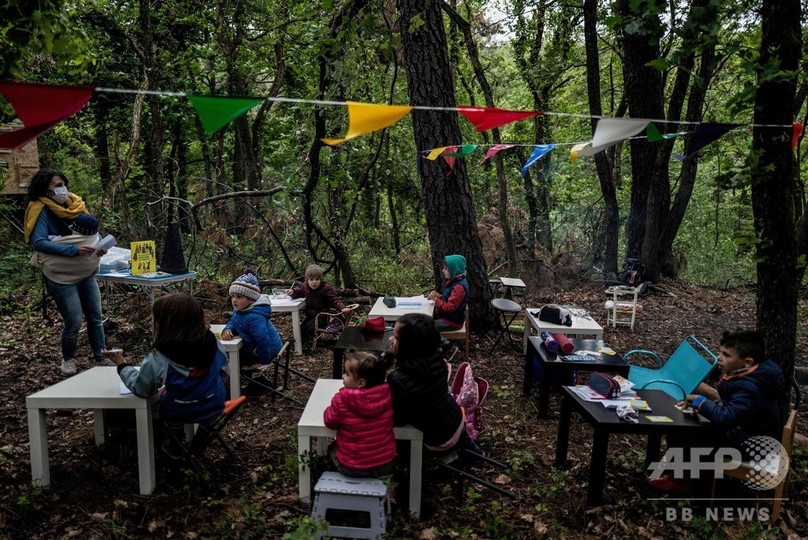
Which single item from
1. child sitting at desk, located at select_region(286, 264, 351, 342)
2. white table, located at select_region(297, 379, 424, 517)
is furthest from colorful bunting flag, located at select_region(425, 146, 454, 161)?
white table, located at select_region(297, 379, 424, 517)

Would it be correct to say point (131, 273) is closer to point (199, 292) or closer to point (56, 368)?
point (56, 368)

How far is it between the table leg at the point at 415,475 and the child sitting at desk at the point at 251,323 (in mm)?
2128

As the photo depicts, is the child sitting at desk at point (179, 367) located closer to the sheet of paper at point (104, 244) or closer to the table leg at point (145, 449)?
the table leg at point (145, 449)

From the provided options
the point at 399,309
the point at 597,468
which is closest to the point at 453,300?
the point at 399,309

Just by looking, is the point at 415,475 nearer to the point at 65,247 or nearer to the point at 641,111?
the point at 65,247

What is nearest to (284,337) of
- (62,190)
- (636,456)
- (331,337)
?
(331,337)

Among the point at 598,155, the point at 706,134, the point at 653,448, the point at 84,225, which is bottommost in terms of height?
the point at 653,448

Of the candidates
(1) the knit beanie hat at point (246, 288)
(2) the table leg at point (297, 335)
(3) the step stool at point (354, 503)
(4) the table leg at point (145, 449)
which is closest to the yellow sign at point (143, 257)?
(2) the table leg at point (297, 335)

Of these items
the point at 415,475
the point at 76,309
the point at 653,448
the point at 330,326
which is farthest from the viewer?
the point at 330,326

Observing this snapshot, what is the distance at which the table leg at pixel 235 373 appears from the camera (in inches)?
185

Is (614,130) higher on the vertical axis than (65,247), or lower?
higher

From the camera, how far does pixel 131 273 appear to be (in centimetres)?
603

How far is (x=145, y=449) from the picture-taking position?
329cm

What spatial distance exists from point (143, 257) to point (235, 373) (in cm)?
227
